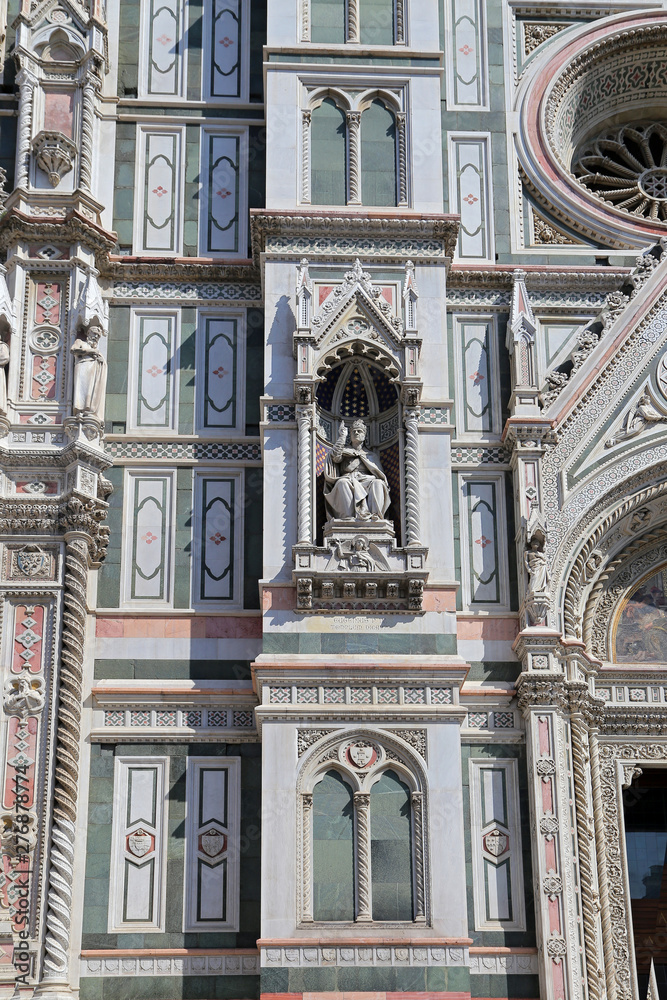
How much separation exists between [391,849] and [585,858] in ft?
6.60

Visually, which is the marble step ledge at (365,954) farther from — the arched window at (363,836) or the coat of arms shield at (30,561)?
the coat of arms shield at (30,561)

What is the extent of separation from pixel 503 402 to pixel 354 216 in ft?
8.23

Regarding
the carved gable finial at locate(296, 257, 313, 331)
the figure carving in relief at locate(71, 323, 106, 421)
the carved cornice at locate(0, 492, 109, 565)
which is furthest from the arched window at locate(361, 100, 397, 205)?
the carved cornice at locate(0, 492, 109, 565)

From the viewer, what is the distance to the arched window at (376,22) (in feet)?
64.3

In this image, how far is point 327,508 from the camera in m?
17.5

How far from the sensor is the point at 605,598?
18359mm

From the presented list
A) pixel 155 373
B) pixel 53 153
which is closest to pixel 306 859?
pixel 155 373

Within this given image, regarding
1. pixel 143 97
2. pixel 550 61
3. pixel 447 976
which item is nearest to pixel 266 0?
pixel 143 97

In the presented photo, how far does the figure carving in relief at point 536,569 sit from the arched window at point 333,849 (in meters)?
2.80

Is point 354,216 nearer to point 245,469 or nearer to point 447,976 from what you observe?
point 245,469

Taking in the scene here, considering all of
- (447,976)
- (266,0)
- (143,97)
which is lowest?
(447,976)

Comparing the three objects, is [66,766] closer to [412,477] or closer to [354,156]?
[412,477]

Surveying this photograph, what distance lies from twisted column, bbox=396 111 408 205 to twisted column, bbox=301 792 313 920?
6.58 m

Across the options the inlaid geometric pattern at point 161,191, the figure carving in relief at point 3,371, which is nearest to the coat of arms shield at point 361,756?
the figure carving in relief at point 3,371
